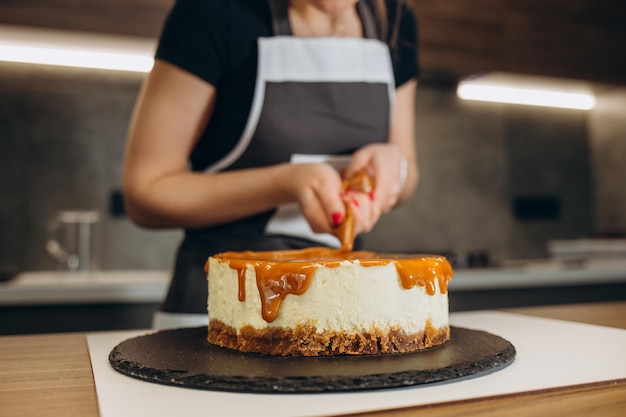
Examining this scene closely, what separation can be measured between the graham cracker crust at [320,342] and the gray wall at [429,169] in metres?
2.25

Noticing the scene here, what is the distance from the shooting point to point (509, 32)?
296cm

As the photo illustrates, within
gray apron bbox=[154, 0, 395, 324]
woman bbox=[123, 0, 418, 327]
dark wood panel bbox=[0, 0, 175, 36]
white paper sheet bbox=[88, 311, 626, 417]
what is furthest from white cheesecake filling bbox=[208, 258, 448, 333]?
dark wood panel bbox=[0, 0, 175, 36]

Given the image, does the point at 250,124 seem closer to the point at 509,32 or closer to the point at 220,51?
the point at 220,51

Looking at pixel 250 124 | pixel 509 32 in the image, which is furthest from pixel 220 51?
pixel 509 32

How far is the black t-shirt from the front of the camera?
1097 mm

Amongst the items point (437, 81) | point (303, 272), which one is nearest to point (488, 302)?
point (437, 81)

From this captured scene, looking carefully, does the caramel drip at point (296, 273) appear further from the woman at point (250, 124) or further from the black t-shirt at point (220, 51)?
the black t-shirt at point (220, 51)

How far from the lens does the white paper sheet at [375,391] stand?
0.49 meters

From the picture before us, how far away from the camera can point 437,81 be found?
3.26m

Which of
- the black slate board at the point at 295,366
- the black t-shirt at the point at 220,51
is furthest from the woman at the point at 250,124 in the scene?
the black slate board at the point at 295,366

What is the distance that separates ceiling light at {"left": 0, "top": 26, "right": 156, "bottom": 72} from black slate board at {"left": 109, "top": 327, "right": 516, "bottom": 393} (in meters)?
1.93

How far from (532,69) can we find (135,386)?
2781 mm

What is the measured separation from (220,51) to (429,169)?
7.84 ft

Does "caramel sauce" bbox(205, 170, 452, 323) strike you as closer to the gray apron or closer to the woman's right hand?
the woman's right hand
